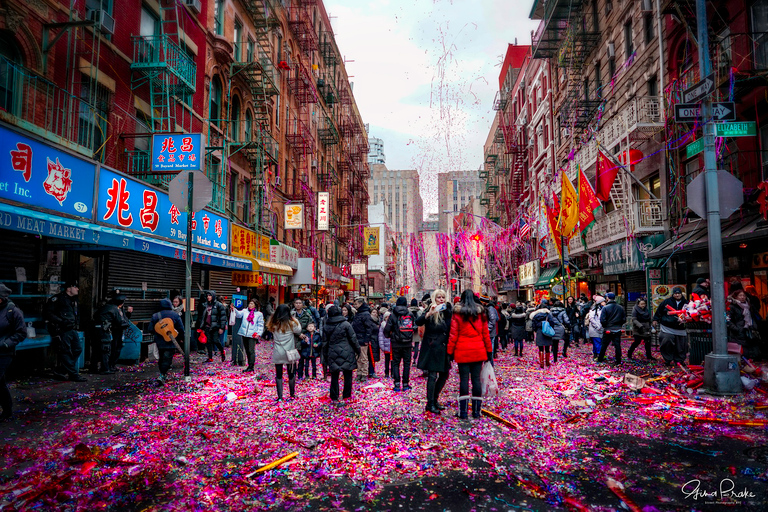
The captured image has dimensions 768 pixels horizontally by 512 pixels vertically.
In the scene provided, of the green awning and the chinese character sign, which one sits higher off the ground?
the chinese character sign

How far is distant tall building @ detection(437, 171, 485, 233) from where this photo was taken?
121 m

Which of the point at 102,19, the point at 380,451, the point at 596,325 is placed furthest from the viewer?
the point at 596,325

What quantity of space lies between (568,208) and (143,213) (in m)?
16.5

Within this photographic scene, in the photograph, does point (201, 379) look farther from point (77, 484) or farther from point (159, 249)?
point (77, 484)

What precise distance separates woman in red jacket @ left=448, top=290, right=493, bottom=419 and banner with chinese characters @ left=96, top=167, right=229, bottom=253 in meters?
9.23

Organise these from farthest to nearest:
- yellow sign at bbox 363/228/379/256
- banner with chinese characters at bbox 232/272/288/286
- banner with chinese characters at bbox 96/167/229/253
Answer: yellow sign at bbox 363/228/379/256 < banner with chinese characters at bbox 232/272/288/286 < banner with chinese characters at bbox 96/167/229/253

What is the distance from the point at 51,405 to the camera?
24.2 ft

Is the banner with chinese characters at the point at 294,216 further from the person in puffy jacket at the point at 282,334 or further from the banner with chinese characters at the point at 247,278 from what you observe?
the person in puffy jacket at the point at 282,334

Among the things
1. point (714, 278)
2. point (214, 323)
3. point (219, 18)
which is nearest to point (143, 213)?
point (214, 323)

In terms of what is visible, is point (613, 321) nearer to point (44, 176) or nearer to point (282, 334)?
point (282, 334)

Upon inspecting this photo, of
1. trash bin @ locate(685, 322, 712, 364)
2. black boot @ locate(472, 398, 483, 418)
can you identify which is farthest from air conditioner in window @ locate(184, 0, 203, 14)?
trash bin @ locate(685, 322, 712, 364)

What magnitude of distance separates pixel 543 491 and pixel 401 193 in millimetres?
118933

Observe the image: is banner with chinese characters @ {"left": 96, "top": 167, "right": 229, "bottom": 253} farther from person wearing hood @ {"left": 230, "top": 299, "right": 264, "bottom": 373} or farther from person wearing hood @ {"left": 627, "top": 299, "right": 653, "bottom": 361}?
person wearing hood @ {"left": 627, "top": 299, "right": 653, "bottom": 361}

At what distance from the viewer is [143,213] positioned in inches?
508
